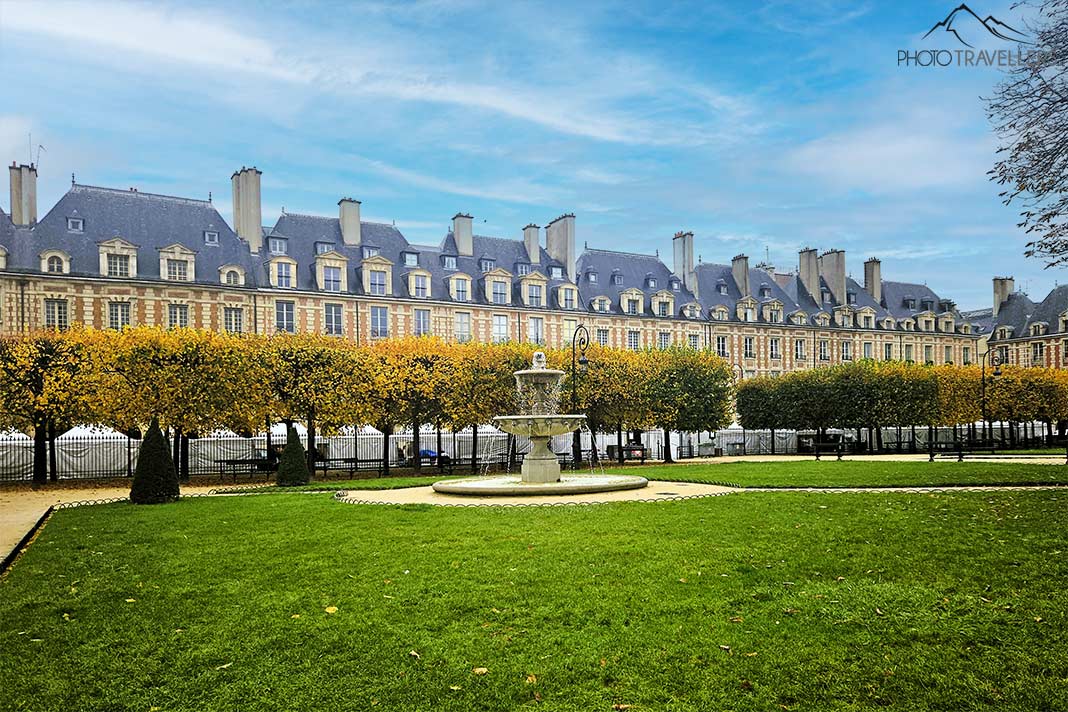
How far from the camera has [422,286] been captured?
1906 inches

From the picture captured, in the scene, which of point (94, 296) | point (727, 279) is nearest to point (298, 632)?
point (94, 296)

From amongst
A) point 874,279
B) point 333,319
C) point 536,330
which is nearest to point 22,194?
point 333,319

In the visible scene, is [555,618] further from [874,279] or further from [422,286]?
[874,279]

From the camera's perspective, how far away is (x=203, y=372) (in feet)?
84.9

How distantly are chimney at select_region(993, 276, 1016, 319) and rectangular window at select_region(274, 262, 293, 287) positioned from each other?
186 ft

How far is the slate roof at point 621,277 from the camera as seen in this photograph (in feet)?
180

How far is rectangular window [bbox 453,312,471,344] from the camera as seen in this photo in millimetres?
49000

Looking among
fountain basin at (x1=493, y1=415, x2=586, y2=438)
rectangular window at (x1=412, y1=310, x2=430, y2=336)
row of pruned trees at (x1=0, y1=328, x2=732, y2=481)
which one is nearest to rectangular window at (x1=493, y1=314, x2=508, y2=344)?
rectangular window at (x1=412, y1=310, x2=430, y2=336)

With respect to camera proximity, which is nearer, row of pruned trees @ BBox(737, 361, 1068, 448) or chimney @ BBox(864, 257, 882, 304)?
row of pruned trees @ BBox(737, 361, 1068, 448)

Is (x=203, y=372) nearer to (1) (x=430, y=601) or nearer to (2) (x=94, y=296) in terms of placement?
(2) (x=94, y=296)

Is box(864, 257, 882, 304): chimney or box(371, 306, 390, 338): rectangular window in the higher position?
box(864, 257, 882, 304): chimney

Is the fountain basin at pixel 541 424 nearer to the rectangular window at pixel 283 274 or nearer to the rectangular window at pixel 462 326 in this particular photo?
the rectangular window at pixel 283 274

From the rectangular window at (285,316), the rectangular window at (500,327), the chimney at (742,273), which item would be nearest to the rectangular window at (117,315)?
the rectangular window at (285,316)

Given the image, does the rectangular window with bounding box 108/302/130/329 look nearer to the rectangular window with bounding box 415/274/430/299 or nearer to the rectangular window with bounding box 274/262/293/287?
the rectangular window with bounding box 274/262/293/287
